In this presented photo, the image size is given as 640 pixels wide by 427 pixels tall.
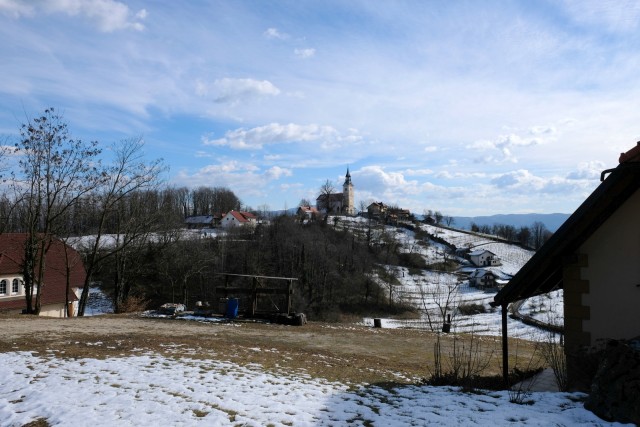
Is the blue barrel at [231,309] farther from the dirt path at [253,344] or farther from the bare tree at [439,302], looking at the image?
the bare tree at [439,302]

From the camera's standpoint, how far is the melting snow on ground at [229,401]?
5512 mm

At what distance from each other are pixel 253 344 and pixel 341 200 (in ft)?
391

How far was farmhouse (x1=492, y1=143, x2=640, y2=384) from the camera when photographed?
250 inches

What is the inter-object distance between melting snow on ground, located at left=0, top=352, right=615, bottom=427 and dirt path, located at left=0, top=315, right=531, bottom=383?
1489 mm

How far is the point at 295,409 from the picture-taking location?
Answer: 614cm

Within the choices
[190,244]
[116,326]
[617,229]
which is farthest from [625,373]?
[190,244]

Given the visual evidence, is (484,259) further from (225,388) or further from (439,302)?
(225,388)

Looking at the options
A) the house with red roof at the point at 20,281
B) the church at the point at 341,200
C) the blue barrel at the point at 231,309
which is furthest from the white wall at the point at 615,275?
the church at the point at 341,200

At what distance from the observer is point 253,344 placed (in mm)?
12914

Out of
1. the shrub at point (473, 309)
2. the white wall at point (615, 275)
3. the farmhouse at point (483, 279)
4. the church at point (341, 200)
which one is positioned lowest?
the shrub at point (473, 309)

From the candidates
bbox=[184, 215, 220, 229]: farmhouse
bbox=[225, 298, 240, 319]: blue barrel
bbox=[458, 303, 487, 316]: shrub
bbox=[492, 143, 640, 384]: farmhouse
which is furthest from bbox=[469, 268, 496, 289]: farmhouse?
bbox=[492, 143, 640, 384]: farmhouse

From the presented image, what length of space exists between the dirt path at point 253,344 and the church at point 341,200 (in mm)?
Result: 105845

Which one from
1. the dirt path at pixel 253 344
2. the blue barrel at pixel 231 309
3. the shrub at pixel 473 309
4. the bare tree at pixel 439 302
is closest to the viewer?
the dirt path at pixel 253 344

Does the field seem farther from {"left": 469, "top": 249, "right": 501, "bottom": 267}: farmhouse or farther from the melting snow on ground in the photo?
{"left": 469, "top": 249, "right": 501, "bottom": 267}: farmhouse
